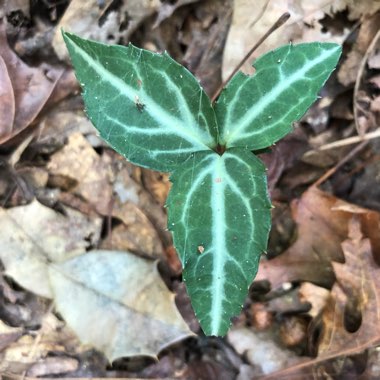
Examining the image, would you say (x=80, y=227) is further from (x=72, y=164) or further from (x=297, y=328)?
(x=297, y=328)

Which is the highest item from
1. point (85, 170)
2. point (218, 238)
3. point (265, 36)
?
point (265, 36)

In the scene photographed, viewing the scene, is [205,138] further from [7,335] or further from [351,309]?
[7,335]

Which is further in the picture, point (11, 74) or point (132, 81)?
point (11, 74)

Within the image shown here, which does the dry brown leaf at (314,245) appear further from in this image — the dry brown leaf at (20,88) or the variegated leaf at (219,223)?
the dry brown leaf at (20,88)

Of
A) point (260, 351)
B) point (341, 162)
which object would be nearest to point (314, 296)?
point (260, 351)

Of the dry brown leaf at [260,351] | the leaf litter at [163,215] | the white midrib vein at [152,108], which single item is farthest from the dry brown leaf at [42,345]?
the white midrib vein at [152,108]

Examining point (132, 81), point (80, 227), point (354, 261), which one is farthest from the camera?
point (80, 227)

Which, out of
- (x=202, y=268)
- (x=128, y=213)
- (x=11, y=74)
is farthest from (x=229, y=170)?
(x=11, y=74)

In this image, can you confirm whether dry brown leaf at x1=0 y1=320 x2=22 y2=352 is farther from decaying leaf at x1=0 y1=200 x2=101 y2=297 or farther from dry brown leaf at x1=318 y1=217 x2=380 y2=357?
dry brown leaf at x1=318 y1=217 x2=380 y2=357
